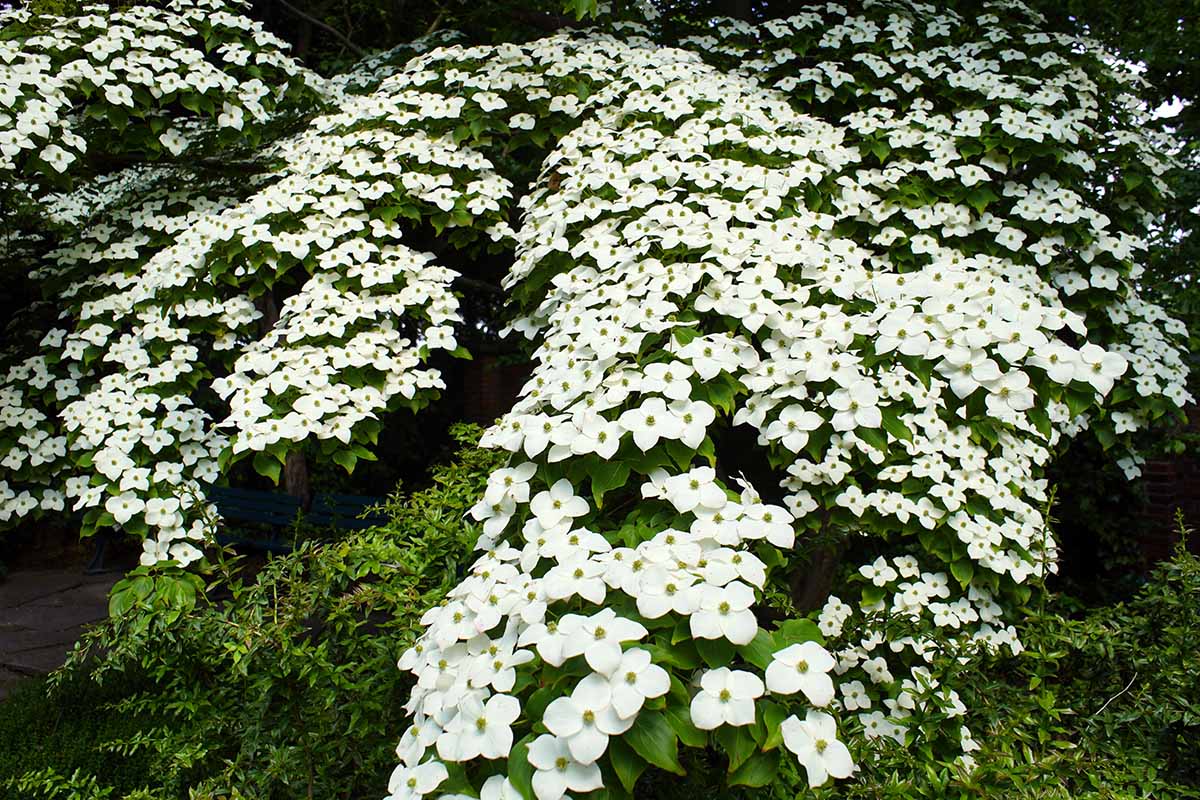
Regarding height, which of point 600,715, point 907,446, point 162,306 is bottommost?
point 162,306

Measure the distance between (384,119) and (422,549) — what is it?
1883 mm

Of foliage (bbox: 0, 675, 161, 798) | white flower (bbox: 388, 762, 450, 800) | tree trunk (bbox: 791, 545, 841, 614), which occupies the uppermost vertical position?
white flower (bbox: 388, 762, 450, 800)

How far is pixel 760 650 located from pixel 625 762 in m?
0.23

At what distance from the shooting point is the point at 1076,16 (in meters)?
3.93

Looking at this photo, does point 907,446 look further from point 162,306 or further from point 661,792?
point 162,306

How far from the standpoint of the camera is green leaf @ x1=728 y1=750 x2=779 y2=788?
99 cm

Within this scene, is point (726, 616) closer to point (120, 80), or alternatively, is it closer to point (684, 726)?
point (684, 726)

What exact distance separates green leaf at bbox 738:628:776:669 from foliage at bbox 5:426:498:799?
30.1 inches

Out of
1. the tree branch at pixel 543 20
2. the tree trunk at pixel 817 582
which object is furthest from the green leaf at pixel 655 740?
the tree branch at pixel 543 20

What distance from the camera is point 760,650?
41.6 inches

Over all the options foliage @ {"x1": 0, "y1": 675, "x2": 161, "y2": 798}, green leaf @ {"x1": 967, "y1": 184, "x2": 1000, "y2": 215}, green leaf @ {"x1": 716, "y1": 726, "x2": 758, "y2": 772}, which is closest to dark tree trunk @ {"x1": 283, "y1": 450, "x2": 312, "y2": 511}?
foliage @ {"x1": 0, "y1": 675, "x2": 161, "y2": 798}

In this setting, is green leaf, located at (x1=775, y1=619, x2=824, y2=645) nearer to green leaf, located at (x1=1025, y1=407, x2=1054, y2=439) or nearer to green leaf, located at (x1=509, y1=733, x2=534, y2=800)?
green leaf, located at (x1=509, y1=733, x2=534, y2=800)

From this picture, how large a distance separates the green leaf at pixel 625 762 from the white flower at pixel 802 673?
19 cm

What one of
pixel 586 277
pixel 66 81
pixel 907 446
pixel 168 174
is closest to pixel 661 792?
pixel 907 446
